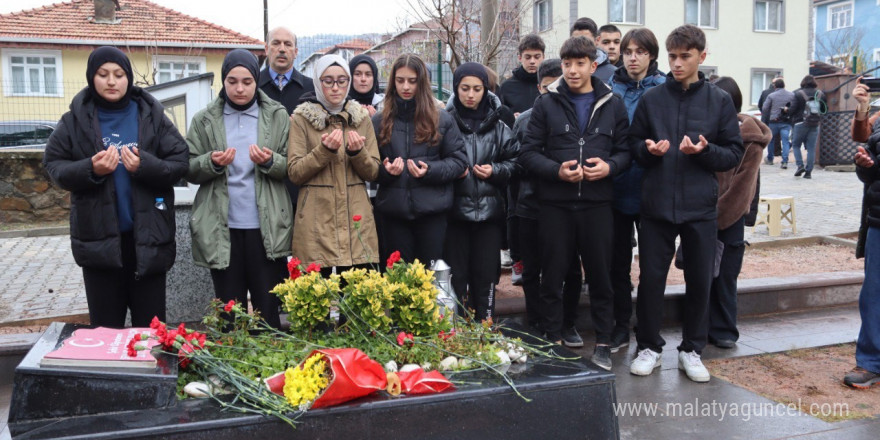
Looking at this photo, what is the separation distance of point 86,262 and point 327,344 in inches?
69.6

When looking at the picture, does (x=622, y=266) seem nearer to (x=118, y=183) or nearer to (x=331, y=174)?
(x=331, y=174)

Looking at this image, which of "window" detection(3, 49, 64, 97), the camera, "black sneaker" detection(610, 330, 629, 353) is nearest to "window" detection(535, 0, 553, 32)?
"window" detection(3, 49, 64, 97)

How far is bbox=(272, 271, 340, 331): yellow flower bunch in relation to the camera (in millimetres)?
3330

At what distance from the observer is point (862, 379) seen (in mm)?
4723

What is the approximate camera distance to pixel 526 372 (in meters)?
3.24

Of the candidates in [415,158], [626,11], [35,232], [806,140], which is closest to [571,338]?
[415,158]

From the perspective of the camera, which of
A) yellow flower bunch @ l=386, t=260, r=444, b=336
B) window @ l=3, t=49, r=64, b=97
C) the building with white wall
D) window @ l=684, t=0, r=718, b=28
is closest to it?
yellow flower bunch @ l=386, t=260, r=444, b=336

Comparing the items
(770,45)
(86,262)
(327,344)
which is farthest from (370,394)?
(770,45)

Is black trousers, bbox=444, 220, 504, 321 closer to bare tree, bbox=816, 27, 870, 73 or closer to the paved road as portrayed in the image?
the paved road

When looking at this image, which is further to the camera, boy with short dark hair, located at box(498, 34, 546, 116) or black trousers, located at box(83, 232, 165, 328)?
boy with short dark hair, located at box(498, 34, 546, 116)

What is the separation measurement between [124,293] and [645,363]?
11.0 ft

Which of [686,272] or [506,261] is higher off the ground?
[686,272]

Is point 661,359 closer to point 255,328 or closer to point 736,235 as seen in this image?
point 736,235

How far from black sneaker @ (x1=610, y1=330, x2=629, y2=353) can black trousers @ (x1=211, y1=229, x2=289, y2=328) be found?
8.14 ft
